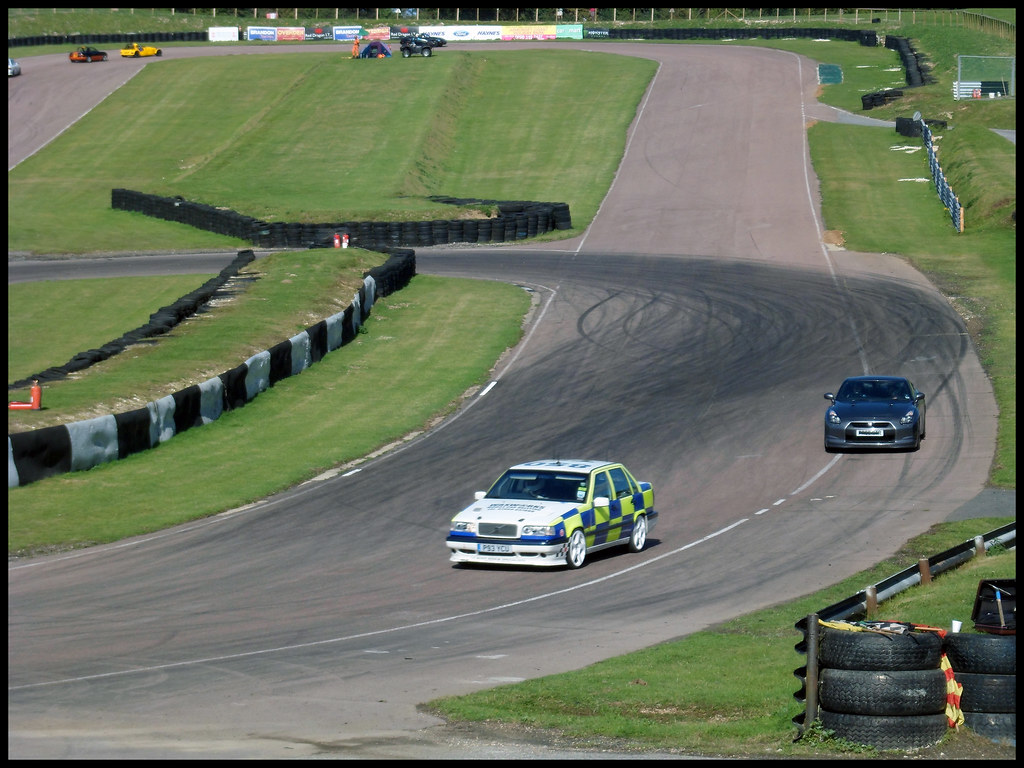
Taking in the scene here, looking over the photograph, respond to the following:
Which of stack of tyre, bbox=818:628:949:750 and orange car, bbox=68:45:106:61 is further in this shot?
orange car, bbox=68:45:106:61

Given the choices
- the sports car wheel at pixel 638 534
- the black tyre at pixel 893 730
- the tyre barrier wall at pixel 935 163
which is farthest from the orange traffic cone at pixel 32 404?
the tyre barrier wall at pixel 935 163

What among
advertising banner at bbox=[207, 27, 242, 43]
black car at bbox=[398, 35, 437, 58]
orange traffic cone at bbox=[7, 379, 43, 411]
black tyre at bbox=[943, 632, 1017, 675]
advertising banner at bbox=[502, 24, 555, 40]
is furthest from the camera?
advertising banner at bbox=[207, 27, 242, 43]

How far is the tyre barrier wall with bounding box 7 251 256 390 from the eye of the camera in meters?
27.8

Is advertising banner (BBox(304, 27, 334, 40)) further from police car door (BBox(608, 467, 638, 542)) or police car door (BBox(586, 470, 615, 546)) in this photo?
police car door (BBox(586, 470, 615, 546))

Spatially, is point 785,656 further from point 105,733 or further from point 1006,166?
point 1006,166

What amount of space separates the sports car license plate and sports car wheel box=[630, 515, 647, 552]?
89.1 inches

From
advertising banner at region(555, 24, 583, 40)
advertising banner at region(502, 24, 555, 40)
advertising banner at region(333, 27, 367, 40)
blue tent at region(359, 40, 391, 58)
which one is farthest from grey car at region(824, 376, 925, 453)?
advertising banner at region(333, 27, 367, 40)

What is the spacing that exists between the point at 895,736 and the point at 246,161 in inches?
2273

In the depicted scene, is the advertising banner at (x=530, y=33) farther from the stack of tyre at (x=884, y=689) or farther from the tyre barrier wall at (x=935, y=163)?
the stack of tyre at (x=884, y=689)

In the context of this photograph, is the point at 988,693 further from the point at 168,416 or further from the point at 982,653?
the point at 168,416

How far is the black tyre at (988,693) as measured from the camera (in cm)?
1024

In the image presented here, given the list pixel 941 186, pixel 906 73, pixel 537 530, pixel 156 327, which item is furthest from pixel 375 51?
pixel 537 530

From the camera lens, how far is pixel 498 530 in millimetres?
17750

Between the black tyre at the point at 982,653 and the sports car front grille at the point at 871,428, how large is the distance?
14.4 m
